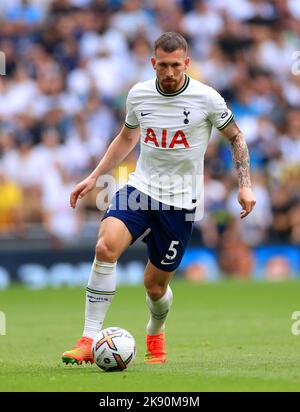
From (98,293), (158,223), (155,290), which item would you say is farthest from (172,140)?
(98,293)

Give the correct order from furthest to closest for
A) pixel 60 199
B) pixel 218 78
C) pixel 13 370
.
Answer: pixel 218 78 → pixel 60 199 → pixel 13 370

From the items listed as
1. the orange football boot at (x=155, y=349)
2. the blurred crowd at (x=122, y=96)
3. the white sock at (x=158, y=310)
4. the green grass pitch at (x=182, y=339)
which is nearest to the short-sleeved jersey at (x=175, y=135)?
the white sock at (x=158, y=310)

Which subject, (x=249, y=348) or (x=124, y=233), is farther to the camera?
(x=249, y=348)

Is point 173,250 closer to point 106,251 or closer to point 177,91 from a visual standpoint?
point 106,251

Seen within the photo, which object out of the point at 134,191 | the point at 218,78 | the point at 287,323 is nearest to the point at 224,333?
the point at 287,323

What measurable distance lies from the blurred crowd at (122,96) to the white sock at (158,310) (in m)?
10.5

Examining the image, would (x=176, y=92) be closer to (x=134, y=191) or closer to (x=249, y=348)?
(x=134, y=191)

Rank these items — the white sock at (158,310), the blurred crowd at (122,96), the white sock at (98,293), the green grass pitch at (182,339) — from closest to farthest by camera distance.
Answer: the green grass pitch at (182,339) → the white sock at (98,293) → the white sock at (158,310) → the blurred crowd at (122,96)

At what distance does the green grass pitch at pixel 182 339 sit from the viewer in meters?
7.19

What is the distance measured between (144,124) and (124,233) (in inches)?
40.1

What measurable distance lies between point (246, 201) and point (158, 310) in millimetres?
1462

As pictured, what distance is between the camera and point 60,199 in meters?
19.5

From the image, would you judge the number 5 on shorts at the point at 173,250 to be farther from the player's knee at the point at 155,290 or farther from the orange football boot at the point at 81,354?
the orange football boot at the point at 81,354

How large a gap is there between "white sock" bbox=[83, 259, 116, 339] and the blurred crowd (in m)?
11.2
